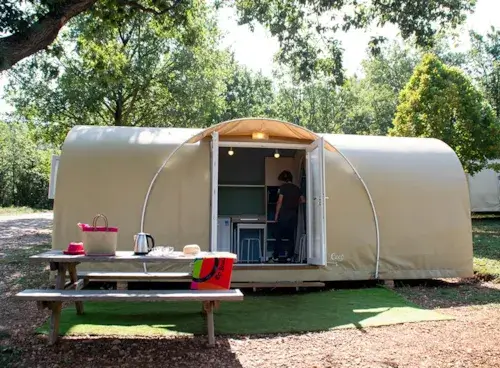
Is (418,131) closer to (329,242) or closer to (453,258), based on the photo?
(453,258)

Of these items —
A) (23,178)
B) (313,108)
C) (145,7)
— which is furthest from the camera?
(313,108)

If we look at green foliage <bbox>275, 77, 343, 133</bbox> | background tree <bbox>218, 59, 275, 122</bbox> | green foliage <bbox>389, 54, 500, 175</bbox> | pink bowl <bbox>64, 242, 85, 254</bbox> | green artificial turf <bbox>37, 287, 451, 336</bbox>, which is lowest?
green artificial turf <bbox>37, 287, 451, 336</bbox>

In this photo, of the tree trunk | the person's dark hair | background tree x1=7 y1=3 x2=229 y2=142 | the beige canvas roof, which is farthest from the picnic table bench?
background tree x1=7 y1=3 x2=229 y2=142

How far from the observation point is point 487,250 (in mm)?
10992

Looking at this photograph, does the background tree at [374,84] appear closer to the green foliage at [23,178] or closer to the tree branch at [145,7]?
the green foliage at [23,178]

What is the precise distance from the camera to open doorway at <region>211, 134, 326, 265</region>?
309 inches

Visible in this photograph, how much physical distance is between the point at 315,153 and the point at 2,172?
30441 millimetres

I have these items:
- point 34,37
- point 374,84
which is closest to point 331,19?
point 34,37

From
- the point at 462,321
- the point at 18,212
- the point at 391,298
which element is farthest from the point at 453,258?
the point at 18,212

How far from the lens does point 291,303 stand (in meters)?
6.73

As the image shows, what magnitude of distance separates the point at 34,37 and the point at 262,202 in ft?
21.3

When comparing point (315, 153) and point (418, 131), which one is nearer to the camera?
point (315, 153)

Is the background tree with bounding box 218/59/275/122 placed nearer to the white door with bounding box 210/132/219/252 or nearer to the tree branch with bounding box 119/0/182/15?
the tree branch with bounding box 119/0/182/15

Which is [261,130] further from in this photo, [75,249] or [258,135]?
[75,249]
